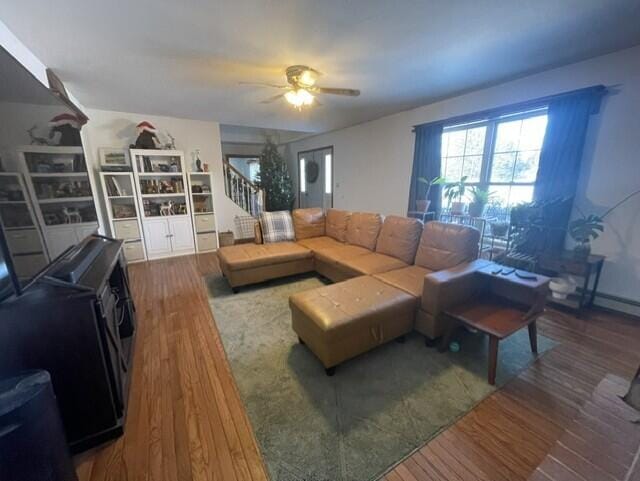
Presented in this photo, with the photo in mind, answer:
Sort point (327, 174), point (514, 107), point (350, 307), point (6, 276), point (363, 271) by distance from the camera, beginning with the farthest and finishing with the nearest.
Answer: point (327, 174) < point (514, 107) < point (363, 271) < point (350, 307) < point (6, 276)

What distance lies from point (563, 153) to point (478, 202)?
898 mm

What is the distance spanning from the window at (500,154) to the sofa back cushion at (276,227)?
2.58m

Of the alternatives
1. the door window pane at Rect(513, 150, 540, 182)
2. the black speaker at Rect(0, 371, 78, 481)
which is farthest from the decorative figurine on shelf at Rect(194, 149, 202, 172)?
the door window pane at Rect(513, 150, 540, 182)

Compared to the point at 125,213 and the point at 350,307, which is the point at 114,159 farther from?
the point at 350,307

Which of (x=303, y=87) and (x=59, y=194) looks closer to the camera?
(x=59, y=194)

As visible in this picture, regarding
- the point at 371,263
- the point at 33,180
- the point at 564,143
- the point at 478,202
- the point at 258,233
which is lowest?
the point at 371,263

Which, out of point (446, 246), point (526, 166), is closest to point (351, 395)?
point (446, 246)

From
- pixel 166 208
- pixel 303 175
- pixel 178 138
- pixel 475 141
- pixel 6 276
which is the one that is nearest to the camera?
pixel 6 276

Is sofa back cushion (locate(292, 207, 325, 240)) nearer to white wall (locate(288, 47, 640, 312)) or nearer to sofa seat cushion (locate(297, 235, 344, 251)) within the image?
sofa seat cushion (locate(297, 235, 344, 251))

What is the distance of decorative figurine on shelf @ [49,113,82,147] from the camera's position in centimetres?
173

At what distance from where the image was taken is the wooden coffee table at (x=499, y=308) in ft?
5.57

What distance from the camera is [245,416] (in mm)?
1502

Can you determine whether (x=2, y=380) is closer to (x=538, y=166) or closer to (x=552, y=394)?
(x=552, y=394)

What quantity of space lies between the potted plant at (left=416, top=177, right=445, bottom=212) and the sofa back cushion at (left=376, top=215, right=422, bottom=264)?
1168 millimetres
